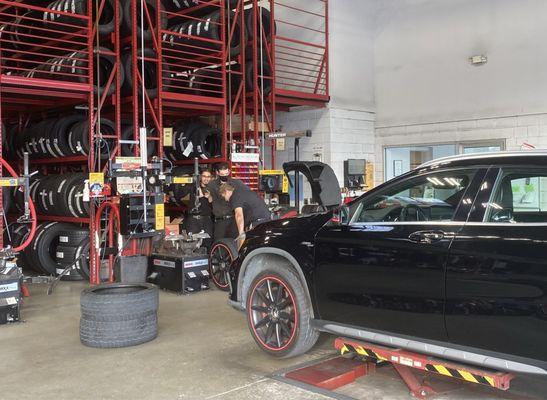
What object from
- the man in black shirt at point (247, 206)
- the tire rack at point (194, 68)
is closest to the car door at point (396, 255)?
the man in black shirt at point (247, 206)

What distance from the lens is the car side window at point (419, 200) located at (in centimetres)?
369

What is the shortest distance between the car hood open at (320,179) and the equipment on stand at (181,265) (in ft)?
5.80

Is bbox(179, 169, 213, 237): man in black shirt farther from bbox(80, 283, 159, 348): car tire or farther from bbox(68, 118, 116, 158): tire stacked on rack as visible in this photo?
bbox(80, 283, 159, 348): car tire

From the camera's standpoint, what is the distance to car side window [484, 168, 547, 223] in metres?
3.39

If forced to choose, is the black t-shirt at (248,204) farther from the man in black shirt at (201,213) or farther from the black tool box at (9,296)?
the black tool box at (9,296)

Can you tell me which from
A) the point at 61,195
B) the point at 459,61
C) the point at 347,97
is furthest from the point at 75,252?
the point at 459,61

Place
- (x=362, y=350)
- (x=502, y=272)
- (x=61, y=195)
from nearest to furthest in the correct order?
(x=502, y=272), (x=362, y=350), (x=61, y=195)

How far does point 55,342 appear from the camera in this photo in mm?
5371

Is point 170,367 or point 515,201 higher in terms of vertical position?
point 515,201

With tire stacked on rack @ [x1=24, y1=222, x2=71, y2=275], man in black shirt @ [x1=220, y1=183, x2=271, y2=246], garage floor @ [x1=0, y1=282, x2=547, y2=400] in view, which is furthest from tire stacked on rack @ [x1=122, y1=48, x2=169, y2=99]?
garage floor @ [x1=0, y1=282, x2=547, y2=400]

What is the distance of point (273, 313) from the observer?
4629mm

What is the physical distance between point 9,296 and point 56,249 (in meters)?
3.14

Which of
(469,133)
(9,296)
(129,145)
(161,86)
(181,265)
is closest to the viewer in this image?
(9,296)

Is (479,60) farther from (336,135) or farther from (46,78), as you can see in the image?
(46,78)
